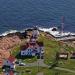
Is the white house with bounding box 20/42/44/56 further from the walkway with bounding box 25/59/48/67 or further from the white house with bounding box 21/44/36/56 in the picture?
the walkway with bounding box 25/59/48/67

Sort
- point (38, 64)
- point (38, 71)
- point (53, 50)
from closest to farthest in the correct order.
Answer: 1. point (38, 71)
2. point (38, 64)
3. point (53, 50)

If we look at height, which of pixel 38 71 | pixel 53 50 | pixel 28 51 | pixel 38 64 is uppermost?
pixel 53 50

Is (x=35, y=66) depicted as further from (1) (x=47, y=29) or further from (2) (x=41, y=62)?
(1) (x=47, y=29)

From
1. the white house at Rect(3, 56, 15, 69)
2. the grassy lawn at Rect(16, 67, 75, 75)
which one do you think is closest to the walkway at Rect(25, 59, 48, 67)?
the grassy lawn at Rect(16, 67, 75, 75)

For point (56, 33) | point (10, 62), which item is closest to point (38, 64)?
point (10, 62)

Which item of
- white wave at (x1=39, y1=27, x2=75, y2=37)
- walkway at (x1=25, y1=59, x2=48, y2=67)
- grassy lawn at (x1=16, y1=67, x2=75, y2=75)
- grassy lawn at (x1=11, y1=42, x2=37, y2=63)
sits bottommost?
grassy lawn at (x1=16, y1=67, x2=75, y2=75)

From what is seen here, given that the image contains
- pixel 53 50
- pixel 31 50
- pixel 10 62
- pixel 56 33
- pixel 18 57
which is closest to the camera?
pixel 10 62

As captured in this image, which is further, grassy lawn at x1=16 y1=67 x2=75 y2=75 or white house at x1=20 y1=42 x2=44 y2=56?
white house at x1=20 y1=42 x2=44 y2=56

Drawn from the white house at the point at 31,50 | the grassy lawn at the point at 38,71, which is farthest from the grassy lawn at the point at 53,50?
the grassy lawn at the point at 38,71

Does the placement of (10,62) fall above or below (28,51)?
below

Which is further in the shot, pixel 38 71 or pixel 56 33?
pixel 56 33

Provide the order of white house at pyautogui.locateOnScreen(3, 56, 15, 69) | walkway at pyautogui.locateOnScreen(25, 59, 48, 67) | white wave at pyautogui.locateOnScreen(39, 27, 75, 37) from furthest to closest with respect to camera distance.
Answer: white wave at pyautogui.locateOnScreen(39, 27, 75, 37), walkway at pyautogui.locateOnScreen(25, 59, 48, 67), white house at pyautogui.locateOnScreen(3, 56, 15, 69)

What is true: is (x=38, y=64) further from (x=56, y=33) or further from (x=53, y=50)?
(x=56, y=33)
